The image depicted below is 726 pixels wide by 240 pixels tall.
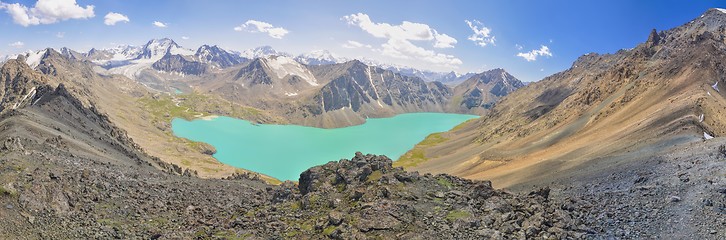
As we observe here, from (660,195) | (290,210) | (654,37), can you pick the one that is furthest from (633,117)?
(654,37)

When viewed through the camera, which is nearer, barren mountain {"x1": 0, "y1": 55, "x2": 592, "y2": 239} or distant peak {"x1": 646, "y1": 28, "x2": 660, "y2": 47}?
barren mountain {"x1": 0, "y1": 55, "x2": 592, "y2": 239}

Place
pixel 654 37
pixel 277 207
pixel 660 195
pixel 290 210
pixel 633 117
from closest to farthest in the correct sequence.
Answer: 1. pixel 660 195
2. pixel 290 210
3. pixel 277 207
4. pixel 633 117
5. pixel 654 37

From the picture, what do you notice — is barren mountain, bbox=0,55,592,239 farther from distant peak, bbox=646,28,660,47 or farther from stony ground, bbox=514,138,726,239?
distant peak, bbox=646,28,660,47

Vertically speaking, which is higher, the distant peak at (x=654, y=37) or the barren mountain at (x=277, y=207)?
the distant peak at (x=654, y=37)

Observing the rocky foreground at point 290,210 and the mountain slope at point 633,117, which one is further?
the mountain slope at point 633,117

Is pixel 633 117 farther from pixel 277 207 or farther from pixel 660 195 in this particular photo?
pixel 277 207

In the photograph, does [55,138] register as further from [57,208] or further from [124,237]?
[124,237]

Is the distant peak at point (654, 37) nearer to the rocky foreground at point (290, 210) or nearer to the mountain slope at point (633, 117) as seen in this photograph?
the mountain slope at point (633, 117)

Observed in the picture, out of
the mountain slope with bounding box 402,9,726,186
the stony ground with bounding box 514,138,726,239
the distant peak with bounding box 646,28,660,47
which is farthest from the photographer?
the distant peak with bounding box 646,28,660,47

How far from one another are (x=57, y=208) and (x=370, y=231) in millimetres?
29552

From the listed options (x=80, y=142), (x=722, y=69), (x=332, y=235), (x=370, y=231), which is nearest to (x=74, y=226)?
(x=332, y=235)

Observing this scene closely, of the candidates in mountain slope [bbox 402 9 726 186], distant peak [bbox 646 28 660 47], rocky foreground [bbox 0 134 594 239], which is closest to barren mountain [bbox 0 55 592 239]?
rocky foreground [bbox 0 134 594 239]

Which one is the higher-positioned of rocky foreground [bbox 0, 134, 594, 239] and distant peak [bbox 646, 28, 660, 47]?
distant peak [bbox 646, 28, 660, 47]

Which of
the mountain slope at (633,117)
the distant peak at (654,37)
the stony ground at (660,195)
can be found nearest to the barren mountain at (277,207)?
the stony ground at (660,195)
